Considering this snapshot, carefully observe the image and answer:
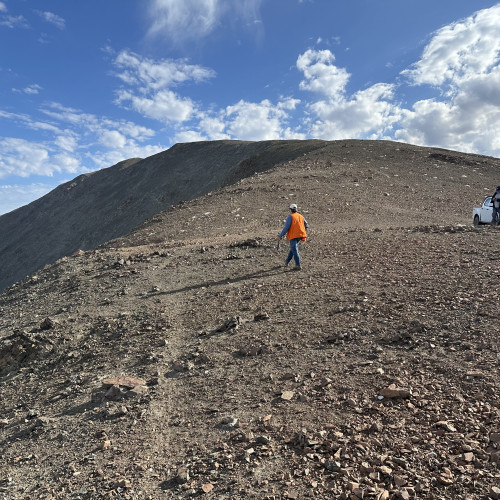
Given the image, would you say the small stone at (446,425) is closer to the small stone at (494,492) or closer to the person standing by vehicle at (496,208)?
the small stone at (494,492)

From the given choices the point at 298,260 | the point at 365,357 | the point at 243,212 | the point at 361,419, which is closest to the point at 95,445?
Result: the point at 361,419

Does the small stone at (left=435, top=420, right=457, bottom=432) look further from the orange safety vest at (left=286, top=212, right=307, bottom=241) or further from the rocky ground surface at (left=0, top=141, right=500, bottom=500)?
the orange safety vest at (left=286, top=212, right=307, bottom=241)

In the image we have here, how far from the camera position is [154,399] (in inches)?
189

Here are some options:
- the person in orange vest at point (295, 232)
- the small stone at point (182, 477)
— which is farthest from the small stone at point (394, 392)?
the person in orange vest at point (295, 232)

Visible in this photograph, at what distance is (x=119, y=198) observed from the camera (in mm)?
56219

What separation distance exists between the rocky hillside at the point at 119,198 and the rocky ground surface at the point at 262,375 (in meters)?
29.8

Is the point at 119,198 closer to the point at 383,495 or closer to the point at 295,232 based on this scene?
the point at 295,232

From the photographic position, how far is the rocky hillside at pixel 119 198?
157ft

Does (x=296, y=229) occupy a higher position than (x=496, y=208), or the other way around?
(x=496, y=208)

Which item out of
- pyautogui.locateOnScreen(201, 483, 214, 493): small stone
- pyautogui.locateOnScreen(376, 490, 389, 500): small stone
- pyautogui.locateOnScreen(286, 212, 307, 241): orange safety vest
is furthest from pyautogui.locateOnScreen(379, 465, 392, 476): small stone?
pyautogui.locateOnScreen(286, 212, 307, 241): orange safety vest

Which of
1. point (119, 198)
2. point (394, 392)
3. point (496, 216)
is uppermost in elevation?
point (119, 198)

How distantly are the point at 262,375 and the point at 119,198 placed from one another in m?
55.8

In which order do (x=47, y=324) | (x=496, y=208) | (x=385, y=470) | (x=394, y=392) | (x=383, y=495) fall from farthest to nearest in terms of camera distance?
(x=496, y=208) → (x=47, y=324) → (x=394, y=392) → (x=385, y=470) → (x=383, y=495)

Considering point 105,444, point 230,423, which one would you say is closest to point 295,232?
point 230,423
